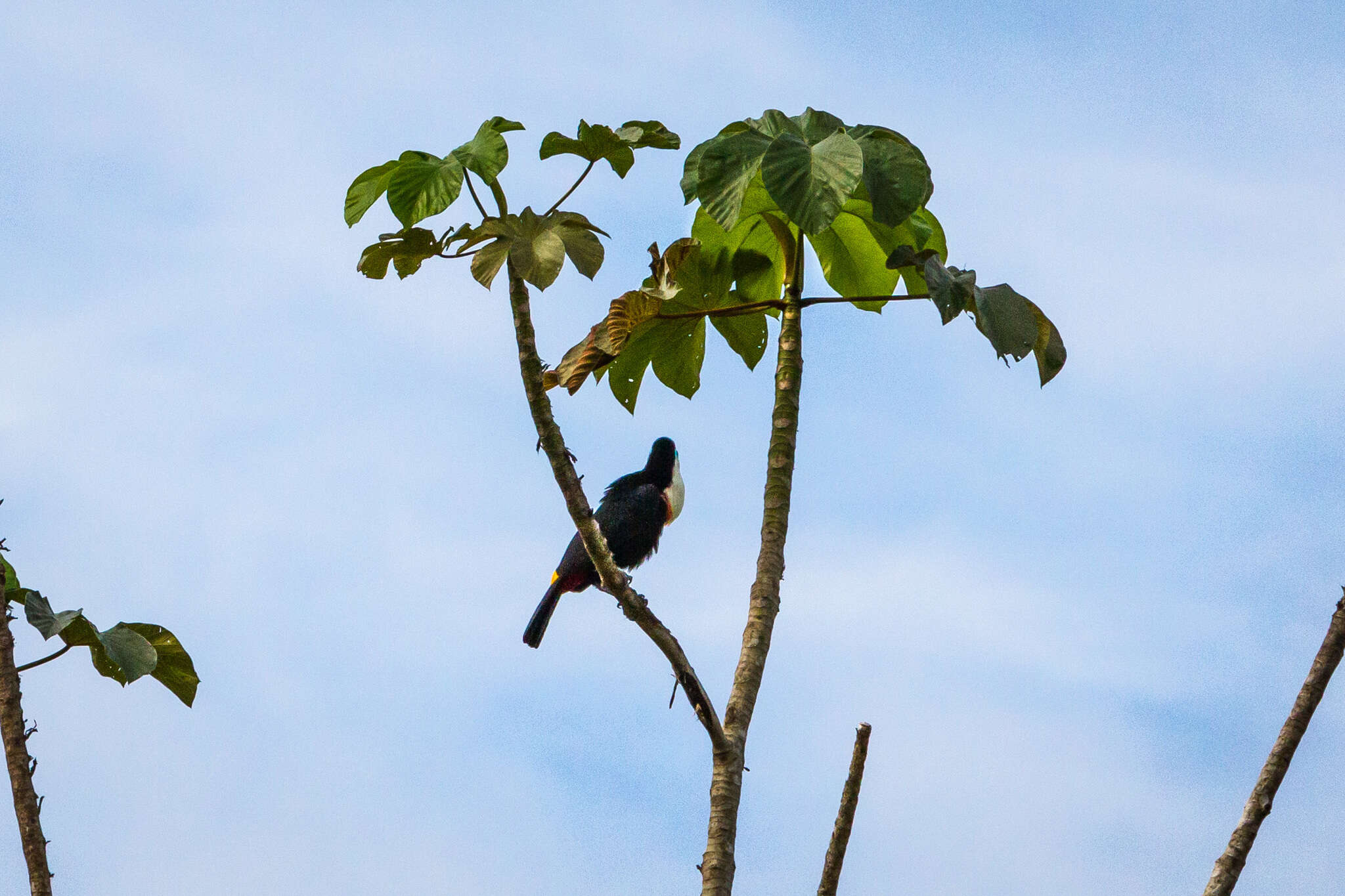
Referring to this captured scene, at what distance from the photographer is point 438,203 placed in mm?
3330

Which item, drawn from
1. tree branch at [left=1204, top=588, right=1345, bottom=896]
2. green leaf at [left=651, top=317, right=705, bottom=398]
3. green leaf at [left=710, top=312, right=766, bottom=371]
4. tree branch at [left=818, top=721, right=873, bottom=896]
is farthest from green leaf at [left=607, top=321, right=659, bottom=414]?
tree branch at [left=1204, top=588, right=1345, bottom=896]

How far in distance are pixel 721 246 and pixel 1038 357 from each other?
45.8 inches

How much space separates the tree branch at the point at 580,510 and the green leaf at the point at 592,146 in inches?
19.3

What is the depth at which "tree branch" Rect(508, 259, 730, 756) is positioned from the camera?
3.03 metres

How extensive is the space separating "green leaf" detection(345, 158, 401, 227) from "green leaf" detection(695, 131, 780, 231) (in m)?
0.89

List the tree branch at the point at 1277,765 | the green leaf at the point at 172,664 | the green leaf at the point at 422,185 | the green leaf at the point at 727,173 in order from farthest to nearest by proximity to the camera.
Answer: the green leaf at the point at 172,664 < the green leaf at the point at 727,173 < the green leaf at the point at 422,185 < the tree branch at the point at 1277,765

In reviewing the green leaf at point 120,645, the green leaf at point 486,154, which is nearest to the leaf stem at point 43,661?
the green leaf at point 120,645

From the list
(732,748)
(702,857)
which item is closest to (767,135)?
(732,748)

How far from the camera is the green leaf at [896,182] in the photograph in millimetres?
3562

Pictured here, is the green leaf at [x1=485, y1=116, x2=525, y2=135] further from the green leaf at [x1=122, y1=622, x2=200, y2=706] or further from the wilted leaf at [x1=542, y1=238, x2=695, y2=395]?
the green leaf at [x1=122, y1=622, x2=200, y2=706]

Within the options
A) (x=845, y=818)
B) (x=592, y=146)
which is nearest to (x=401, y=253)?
(x=592, y=146)

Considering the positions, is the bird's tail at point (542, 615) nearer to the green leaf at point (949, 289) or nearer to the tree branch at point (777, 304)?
the tree branch at point (777, 304)

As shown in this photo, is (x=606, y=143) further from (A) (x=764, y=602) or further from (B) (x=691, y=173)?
(A) (x=764, y=602)

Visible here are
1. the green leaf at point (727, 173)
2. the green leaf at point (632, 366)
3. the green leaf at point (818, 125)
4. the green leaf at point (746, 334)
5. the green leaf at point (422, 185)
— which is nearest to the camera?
the green leaf at point (422, 185)
